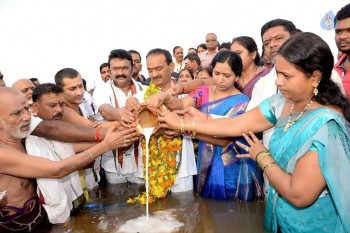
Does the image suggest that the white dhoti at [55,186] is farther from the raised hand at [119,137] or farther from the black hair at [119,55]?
the black hair at [119,55]

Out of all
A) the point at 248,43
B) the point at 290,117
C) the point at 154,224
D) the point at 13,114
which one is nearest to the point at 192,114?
the point at 154,224

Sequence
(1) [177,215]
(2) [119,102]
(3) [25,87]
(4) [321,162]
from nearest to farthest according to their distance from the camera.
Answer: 1. (4) [321,162]
2. (1) [177,215]
3. (2) [119,102]
4. (3) [25,87]

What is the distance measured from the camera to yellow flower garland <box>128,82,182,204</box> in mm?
4410

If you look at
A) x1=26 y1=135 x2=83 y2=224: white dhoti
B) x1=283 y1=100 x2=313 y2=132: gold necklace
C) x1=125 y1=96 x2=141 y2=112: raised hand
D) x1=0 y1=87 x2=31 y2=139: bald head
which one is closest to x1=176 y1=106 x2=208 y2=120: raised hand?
x1=125 y1=96 x2=141 y2=112: raised hand

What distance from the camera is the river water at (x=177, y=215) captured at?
3.60 metres

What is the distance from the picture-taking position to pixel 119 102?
5.30 metres

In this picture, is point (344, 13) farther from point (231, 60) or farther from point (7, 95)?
point (7, 95)

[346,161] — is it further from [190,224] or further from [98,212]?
[98,212]

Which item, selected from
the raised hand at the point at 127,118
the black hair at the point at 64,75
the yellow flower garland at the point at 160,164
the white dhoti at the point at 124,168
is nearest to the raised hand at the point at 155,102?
the raised hand at the point at 127,118

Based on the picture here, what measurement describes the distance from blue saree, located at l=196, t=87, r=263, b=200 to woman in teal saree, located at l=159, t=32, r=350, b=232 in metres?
1.45

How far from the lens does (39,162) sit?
11.0ft

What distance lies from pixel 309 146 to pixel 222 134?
111cm

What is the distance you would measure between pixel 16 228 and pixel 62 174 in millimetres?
726

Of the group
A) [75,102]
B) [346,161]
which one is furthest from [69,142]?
[346,161]
